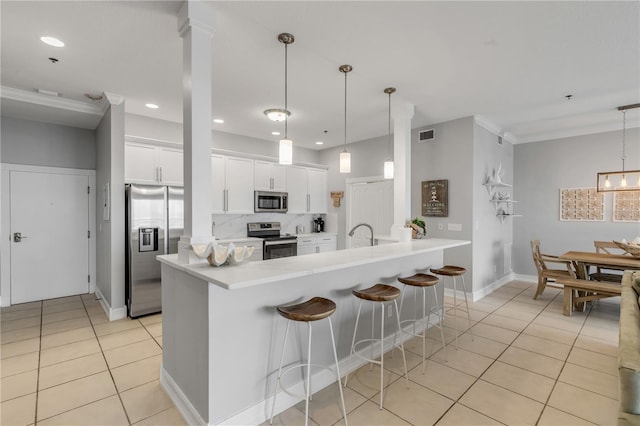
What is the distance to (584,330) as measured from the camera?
138 inches

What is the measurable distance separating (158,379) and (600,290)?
4.94 meters

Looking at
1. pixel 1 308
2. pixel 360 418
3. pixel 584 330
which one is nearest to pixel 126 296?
pixel 1 308

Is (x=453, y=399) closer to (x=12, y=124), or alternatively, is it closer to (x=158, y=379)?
(x=158, y=379)

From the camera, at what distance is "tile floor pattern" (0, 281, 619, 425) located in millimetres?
2033

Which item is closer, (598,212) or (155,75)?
(155,75)

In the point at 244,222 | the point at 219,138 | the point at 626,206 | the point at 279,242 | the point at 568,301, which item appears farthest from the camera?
the point at 244,222

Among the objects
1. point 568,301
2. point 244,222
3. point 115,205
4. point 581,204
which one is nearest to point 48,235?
point 115,205

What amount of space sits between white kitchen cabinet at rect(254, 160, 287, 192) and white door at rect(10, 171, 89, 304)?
8.78ft

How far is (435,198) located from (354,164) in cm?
189

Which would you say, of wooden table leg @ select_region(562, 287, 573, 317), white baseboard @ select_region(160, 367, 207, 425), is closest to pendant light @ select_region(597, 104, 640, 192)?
wooden table leg @ select_region(562, 287, 573, 317)

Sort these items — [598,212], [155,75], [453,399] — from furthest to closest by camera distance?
1. [598,212]
2. [155,75]
3. [453,399]

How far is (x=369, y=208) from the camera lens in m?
5.87

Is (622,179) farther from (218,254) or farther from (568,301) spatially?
(218,254)

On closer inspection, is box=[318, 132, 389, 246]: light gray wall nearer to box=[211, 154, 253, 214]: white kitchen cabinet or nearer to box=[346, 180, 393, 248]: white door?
box=[346, 180, 393, 248]: white door
